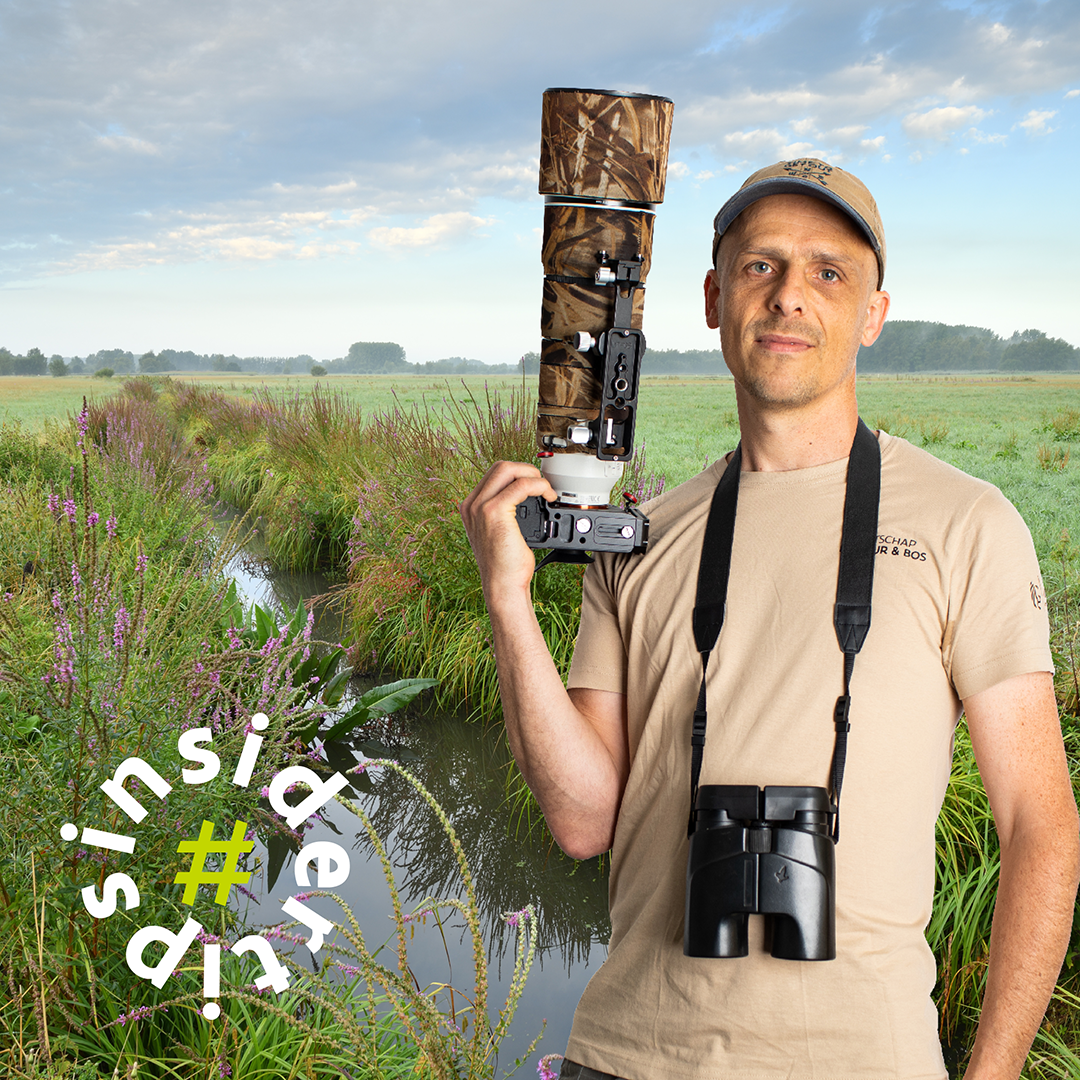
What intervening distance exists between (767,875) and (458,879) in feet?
10.6

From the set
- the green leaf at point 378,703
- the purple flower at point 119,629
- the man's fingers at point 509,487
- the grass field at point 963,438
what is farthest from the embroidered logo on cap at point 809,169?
the green leaf at point 378,703

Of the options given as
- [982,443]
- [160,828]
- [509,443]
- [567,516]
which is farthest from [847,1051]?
[982,443]

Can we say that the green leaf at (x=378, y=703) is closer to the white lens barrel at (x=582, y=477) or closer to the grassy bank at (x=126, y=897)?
the grassy bank at (x=126, y=897)

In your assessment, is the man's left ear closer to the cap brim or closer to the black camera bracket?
the cap brim

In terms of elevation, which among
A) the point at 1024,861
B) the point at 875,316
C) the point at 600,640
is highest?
the point at 875,316

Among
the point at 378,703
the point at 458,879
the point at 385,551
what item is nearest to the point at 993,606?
the point at 458,879

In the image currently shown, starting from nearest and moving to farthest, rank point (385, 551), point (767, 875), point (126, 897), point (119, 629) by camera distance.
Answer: point (767, 875), point (126, 897), point (119, 629), point (385, 551)

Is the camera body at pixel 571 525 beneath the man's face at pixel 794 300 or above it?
beneath

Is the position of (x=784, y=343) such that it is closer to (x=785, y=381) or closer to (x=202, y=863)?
(x=785, y=381)

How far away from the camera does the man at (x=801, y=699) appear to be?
1333 millimetres

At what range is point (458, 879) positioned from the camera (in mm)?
4289

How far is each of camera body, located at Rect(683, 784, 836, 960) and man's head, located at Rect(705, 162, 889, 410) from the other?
0.69 metres

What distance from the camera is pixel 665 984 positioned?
1409 mm

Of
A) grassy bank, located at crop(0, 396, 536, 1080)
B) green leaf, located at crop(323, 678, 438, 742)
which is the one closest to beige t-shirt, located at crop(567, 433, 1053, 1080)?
grassy bank, located at crop(0, 396, 536, 1080)
